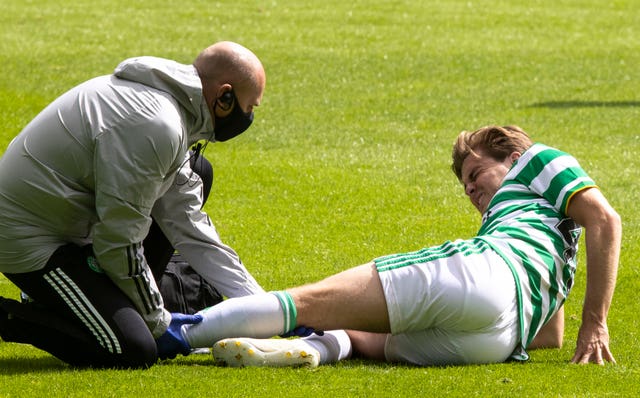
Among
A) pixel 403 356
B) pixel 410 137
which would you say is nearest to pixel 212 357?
pixel 403 356

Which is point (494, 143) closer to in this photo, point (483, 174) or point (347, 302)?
point (483, 174)

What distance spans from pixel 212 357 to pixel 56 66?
13.8 meters

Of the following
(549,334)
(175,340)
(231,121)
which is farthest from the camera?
(549,334)

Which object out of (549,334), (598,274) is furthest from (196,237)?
(598,274)

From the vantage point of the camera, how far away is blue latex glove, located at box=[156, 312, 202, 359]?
5.94m

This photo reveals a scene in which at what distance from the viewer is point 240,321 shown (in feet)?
19.2

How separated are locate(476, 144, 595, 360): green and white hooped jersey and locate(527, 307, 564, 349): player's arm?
0.40 meters

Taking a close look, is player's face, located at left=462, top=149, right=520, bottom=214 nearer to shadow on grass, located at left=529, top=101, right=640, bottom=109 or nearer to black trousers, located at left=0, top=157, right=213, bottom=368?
black trousers, located at left=0, top=157, right=213, bottom=368

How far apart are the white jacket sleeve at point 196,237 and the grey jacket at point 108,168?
1.75 feet

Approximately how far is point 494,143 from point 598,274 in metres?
1.07

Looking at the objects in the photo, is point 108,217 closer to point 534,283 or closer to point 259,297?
point 259,297

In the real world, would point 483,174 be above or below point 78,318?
above

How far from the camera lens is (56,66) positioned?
19125 mm

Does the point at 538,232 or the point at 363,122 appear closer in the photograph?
the point at 538,232
